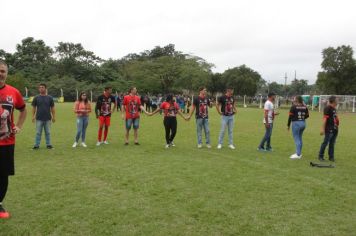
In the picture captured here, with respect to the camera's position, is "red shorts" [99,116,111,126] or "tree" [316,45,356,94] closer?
"red shorts" [99,116,111,126]

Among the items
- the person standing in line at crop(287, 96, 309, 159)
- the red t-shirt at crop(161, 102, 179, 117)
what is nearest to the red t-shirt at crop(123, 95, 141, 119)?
the red t-shirt at crop(161, 102, 179, 117)

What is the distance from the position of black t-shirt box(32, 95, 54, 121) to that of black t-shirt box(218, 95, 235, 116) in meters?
5.20

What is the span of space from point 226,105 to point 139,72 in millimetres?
58587

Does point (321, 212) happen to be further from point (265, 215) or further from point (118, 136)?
point (118, 136)

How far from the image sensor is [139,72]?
69.0m

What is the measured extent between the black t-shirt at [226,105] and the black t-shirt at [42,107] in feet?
17.1

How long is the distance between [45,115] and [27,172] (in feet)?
11.6

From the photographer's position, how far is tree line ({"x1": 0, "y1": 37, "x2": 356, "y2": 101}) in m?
57.1

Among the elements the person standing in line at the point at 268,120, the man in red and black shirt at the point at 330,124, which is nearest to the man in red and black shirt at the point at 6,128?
the man in red and black shirt at the point at 330,124

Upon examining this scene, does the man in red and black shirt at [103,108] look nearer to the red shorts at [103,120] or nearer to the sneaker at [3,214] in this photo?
the red shorts at [103,120]

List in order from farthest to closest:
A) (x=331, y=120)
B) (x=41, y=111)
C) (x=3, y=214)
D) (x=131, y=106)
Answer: (x=131, y=106)
(x=41, y=111)
(x=331, y=120)
(x=3, y=214)

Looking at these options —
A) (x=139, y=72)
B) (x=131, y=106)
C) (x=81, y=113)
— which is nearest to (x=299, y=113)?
(x=131, y=106)

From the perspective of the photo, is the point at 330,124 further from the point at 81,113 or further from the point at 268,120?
the point at 81,113

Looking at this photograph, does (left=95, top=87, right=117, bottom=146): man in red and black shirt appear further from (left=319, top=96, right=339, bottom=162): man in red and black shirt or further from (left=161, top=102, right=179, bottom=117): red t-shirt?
(left=319, top=96, right=339, bottom=162): man in red and black shirt
